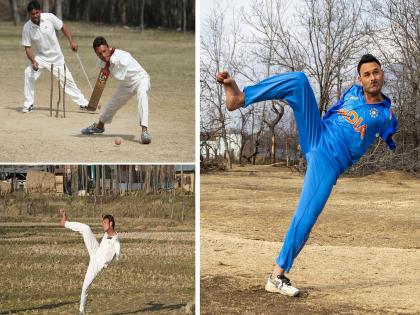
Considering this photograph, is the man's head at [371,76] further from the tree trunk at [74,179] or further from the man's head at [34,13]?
the man's head at [34,13]

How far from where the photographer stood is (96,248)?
5961 millimetres

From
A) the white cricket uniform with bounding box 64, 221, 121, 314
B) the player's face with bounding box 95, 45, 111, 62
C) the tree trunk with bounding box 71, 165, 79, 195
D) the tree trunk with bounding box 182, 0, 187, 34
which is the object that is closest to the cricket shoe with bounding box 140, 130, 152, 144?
the player's face with bounding box 95, 45, 111, 62

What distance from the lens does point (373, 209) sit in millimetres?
17438

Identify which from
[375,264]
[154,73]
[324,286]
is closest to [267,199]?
[154,73]

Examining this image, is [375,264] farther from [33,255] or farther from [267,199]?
[267,199]

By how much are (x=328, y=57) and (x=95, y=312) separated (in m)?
20.9

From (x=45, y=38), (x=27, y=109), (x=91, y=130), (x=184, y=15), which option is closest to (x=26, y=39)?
(x=45, y=38)

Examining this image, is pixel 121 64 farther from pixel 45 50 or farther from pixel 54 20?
pixel 45 50

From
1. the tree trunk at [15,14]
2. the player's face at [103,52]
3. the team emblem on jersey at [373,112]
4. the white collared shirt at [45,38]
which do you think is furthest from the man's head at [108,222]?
the tree trunk at [15,14]

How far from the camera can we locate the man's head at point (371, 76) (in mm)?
5672

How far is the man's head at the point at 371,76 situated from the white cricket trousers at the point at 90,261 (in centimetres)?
219

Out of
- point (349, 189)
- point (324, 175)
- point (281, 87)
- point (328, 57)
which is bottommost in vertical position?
point (349, 189)

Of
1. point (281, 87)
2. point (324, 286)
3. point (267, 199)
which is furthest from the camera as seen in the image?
point (267, 199)

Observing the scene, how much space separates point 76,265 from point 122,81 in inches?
84.8
